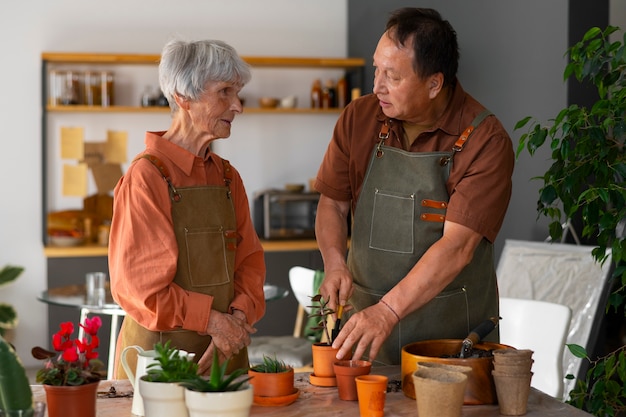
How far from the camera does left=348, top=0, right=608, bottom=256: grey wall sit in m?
4.10

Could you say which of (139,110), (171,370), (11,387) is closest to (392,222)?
(171,370)

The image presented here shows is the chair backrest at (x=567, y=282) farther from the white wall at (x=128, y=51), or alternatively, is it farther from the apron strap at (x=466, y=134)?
the white wall at (x=128, y=51)

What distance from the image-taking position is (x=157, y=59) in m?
6.04

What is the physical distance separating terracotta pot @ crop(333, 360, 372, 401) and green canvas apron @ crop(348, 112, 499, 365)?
0.48 meters

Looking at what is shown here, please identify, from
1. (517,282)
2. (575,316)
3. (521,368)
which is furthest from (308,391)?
(517,282)

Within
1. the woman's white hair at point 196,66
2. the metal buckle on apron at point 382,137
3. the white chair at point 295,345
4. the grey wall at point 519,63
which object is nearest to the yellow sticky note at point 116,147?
the white chair at point 295,345

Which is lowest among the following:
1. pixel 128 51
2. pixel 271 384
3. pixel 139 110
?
pixel 271 384

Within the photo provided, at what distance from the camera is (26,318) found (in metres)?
6.50

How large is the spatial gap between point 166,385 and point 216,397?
0.12 m

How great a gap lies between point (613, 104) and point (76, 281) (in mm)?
4269

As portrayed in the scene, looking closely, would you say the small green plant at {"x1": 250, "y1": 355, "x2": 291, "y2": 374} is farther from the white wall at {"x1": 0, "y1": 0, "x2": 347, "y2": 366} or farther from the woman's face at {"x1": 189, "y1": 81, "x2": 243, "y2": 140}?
the white wall at {"x1": 0, "y1": 0, "x2": 347, "y2": 366}

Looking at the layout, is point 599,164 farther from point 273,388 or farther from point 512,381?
point 273,388

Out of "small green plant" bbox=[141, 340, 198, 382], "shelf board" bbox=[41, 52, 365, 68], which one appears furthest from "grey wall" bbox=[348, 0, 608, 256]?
"small green plant" bbox=[141, 340, 198, 382]

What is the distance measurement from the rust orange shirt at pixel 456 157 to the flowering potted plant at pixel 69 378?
0.97 metres
